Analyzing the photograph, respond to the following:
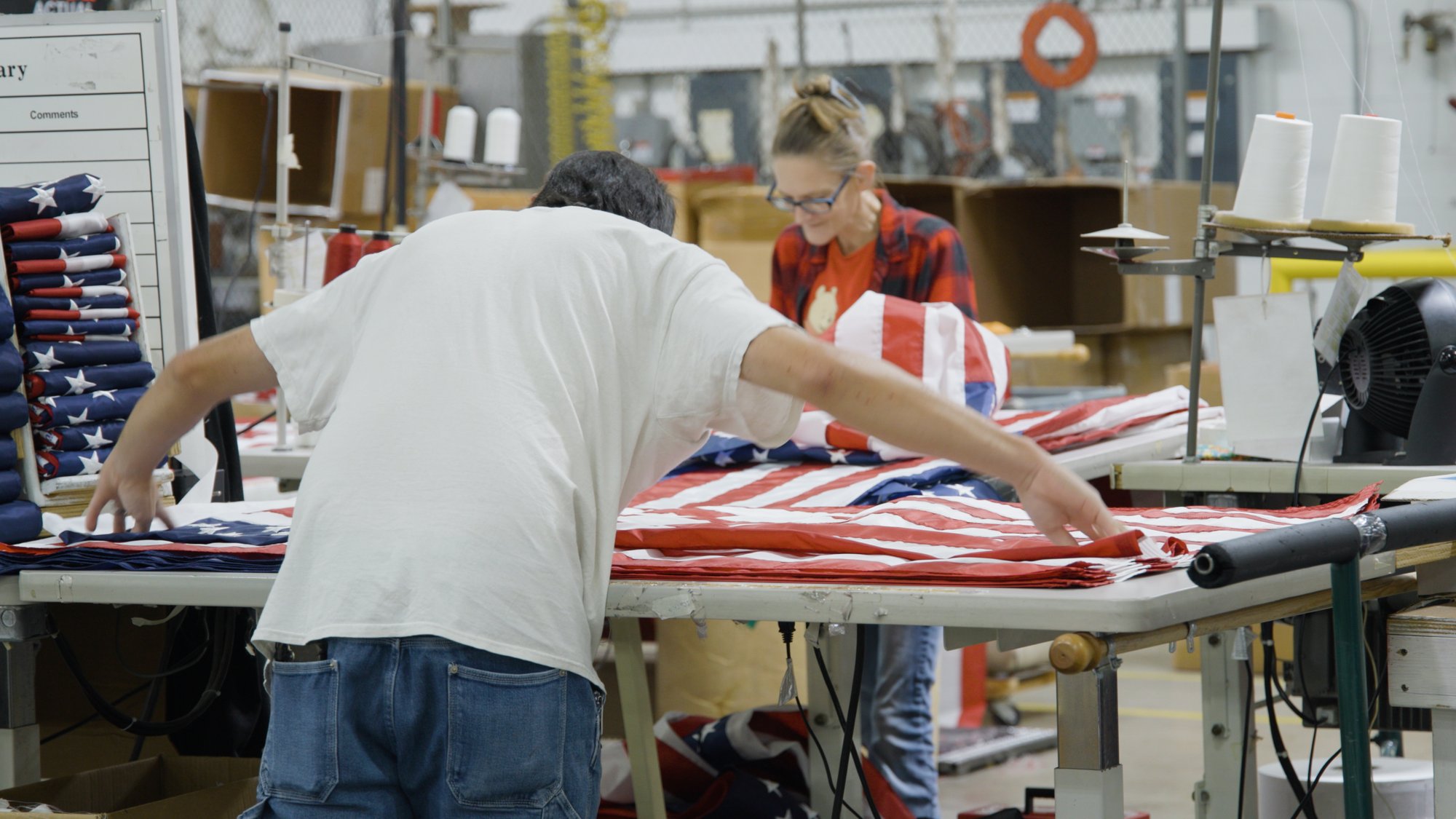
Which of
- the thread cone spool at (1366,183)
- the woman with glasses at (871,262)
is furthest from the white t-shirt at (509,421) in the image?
the woman with glasses at (871,262)

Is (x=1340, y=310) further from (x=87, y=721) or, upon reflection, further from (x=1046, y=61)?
(x=1046, y=61)

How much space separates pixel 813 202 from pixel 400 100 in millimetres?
2168

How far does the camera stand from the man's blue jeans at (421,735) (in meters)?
1.43

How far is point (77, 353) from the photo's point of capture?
2186 mm

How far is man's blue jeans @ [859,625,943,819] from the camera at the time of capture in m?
3.19

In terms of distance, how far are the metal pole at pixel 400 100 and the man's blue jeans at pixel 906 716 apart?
2668mm

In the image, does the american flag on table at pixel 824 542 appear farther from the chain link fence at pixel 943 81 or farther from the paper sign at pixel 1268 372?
the chain link fence at pixel 943 81

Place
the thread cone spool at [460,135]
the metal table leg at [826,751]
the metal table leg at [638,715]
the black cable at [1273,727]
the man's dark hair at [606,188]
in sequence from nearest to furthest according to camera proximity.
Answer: the man's dark hair at [606,188], the metal table leg at [638,715], the black cable at [1273,727], the metal table leg at [826,751], the thread cone spool at [460,135]

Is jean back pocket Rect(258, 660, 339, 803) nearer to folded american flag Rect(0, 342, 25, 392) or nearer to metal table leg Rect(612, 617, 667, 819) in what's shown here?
metal table leg Rect(612, 617, 667, 819)

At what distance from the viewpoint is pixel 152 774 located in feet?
7.00

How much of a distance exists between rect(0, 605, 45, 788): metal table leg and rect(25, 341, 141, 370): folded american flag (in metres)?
0.39

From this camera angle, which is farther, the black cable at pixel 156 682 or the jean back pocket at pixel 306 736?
the black cable at pixel 156 682

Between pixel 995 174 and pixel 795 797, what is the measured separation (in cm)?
513

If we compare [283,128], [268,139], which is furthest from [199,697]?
[268,139]
